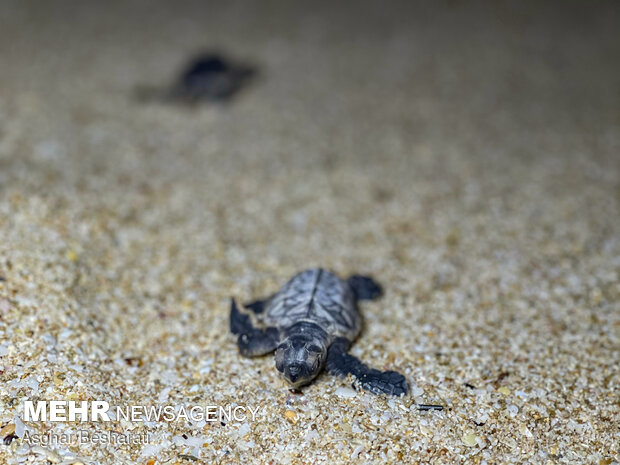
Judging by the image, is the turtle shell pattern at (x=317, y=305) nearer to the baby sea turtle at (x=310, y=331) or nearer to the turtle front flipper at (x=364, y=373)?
the baby sea turtle at (x=310, y=331)

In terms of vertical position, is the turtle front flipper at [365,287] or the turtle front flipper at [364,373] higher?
the turtle front flipper at [365,287]

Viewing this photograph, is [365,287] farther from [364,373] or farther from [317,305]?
[364,373]

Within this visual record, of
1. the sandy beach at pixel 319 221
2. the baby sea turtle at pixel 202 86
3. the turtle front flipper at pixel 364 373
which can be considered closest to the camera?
the sandy beach at pixel 319 221

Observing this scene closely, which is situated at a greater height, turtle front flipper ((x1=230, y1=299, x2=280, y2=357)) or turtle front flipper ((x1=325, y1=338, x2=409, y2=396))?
turtle front flipper ((x1=230, y1=299, x2=280, y2=357))

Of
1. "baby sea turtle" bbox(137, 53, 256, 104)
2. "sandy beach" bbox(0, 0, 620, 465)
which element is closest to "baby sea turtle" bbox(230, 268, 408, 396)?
"sandy beach" bbox(0, 0, 620, 465)

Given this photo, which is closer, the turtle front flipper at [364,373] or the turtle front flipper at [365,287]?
the turtle front flipper at [364,373]

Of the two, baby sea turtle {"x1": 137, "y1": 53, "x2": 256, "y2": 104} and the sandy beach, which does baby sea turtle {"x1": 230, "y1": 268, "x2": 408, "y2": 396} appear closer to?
the sandy beach

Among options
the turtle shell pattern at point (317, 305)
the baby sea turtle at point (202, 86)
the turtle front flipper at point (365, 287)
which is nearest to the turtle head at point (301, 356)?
the turtle shell pattern at point (317, 305)
